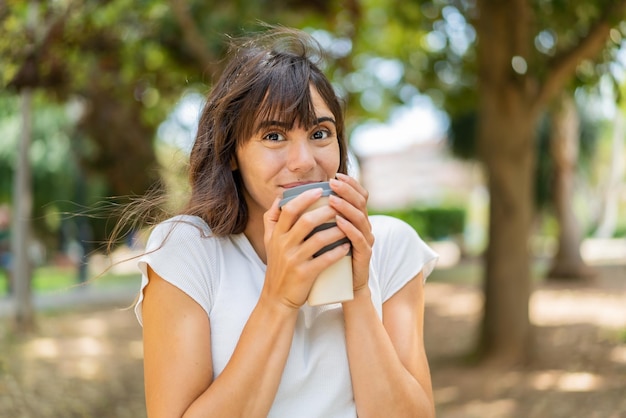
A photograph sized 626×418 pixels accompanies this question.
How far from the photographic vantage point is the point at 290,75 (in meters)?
1.73

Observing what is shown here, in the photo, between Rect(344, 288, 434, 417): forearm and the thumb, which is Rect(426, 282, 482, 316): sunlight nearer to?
Rect(344, 288, 434, 417): forearm

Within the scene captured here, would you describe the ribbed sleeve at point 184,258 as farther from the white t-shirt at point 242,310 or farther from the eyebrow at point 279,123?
the eyebrow at point 279,123

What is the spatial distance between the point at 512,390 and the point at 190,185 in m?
5.63

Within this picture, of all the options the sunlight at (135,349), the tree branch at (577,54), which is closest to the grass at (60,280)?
the sunlight at (135,349)

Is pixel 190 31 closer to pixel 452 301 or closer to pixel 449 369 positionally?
pixel 449 369

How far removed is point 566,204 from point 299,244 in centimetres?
1505

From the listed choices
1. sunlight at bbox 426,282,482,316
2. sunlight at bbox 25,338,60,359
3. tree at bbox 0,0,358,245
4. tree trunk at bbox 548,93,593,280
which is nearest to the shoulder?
tree at bbox 0,0,358,245

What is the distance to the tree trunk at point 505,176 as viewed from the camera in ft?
24.6

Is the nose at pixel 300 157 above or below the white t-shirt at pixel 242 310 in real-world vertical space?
above

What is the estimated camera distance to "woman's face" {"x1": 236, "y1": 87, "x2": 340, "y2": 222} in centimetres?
165

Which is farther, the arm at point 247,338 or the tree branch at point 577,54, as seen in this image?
the tree branch at point 577,54

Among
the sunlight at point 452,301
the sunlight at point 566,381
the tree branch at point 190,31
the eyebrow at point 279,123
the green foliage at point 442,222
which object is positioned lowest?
the sunlight at point 566,381

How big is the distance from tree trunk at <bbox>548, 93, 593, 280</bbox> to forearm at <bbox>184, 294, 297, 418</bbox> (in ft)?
46.3

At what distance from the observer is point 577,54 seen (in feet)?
22.6
